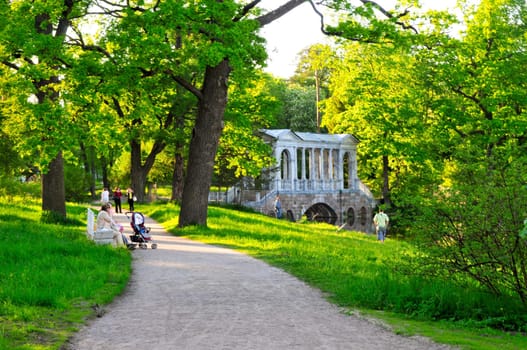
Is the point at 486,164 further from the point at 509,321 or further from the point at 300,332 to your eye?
the point at 300,332

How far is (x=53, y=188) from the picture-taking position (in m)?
20.9

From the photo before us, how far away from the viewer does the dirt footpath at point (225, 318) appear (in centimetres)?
665

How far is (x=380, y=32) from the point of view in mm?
19750

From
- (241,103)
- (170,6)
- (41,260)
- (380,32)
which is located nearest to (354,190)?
(241,103)

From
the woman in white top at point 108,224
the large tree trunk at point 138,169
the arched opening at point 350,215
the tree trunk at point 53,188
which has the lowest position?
the arched opening at point 350,215

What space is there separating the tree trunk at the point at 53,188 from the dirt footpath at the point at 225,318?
961 cm

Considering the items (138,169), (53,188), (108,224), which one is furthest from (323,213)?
(108,224)

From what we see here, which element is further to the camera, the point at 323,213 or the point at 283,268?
the point at 323,213

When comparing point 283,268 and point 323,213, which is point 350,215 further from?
point 283,268

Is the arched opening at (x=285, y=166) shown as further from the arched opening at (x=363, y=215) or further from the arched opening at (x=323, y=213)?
the arched opening at (x=363, y=215)

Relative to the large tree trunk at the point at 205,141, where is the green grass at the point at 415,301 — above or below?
below

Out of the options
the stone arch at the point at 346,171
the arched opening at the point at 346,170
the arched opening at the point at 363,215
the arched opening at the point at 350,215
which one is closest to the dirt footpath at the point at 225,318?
the arched opening at the point at 350,215

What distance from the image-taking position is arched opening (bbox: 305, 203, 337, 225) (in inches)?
2128

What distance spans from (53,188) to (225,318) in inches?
577
